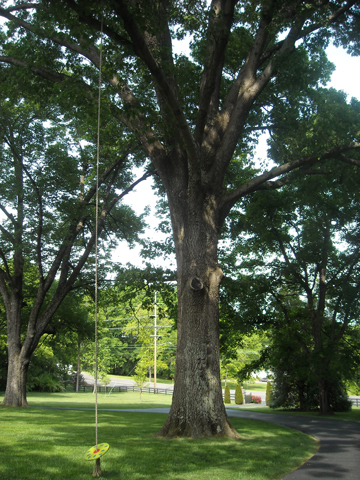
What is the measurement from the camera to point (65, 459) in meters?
6.47

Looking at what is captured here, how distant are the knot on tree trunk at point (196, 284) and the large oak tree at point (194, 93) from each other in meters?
0.02

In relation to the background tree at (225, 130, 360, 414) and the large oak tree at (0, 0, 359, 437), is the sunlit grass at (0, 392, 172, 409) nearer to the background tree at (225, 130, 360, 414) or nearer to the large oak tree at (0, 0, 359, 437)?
the background tree at (225, 130, 360, 414)

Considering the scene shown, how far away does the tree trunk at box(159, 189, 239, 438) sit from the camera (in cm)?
909

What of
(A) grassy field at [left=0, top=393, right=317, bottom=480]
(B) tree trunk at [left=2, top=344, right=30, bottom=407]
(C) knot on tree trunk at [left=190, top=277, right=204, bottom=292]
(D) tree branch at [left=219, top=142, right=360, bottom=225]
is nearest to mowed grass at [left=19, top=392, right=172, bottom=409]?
(B) tree trunk at [left=2, top=344, right=30, bottom=407]

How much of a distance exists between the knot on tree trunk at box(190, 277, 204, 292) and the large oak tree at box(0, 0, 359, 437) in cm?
2

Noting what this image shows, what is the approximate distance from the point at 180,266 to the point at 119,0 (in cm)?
574

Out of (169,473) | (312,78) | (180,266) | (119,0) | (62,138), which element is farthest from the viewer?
(62,138)

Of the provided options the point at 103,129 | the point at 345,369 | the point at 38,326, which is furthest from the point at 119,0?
the point at 345,369

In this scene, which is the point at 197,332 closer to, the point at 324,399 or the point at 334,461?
the point at 334,461

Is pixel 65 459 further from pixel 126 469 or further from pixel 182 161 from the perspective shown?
pixel 182 161

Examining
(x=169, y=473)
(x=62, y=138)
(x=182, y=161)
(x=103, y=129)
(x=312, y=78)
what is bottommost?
(x=169, y=473)

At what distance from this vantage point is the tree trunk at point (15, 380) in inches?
745

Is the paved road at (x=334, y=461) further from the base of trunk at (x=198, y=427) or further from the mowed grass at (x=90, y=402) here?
the mowed grass at (x=90, y=402)

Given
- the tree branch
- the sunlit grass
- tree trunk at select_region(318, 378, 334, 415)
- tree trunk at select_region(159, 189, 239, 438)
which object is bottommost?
the sunlit grass
